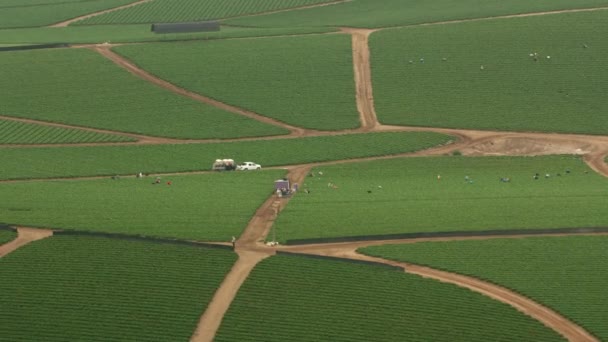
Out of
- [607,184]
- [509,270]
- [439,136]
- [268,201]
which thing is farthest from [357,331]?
[439,136]

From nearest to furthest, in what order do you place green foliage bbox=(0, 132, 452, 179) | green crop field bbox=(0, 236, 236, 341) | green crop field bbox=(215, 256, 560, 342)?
green crop field bbox=(215, 256, 560, 342)
green crop field bbox=(0, 236, 236, 341)
green foliage bbox=(0, 132, 452, 179)

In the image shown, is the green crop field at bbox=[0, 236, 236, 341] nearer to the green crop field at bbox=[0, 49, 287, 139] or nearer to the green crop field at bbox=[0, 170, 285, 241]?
the green crop field at bbox=[0, 170, 285, 241]

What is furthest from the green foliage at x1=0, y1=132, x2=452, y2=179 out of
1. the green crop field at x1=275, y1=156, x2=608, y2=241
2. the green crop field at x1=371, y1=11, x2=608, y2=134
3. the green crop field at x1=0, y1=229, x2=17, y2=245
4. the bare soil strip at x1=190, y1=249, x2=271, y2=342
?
the bare soil strip at x1=190, y1=249, x2=271, y2=342

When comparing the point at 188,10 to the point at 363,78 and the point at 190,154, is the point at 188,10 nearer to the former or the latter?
the point at 363,78

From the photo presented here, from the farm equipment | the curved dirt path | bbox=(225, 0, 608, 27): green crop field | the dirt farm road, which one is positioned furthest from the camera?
bbox=(225, 0, 608, 27): green crop field

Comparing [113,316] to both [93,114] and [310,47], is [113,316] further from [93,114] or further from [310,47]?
[310,47]

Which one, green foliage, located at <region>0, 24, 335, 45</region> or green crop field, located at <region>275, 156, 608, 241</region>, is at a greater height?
green foliage, located at <region>0, 24, 335, 45</region>

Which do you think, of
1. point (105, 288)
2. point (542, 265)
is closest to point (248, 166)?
point (105, 288)
